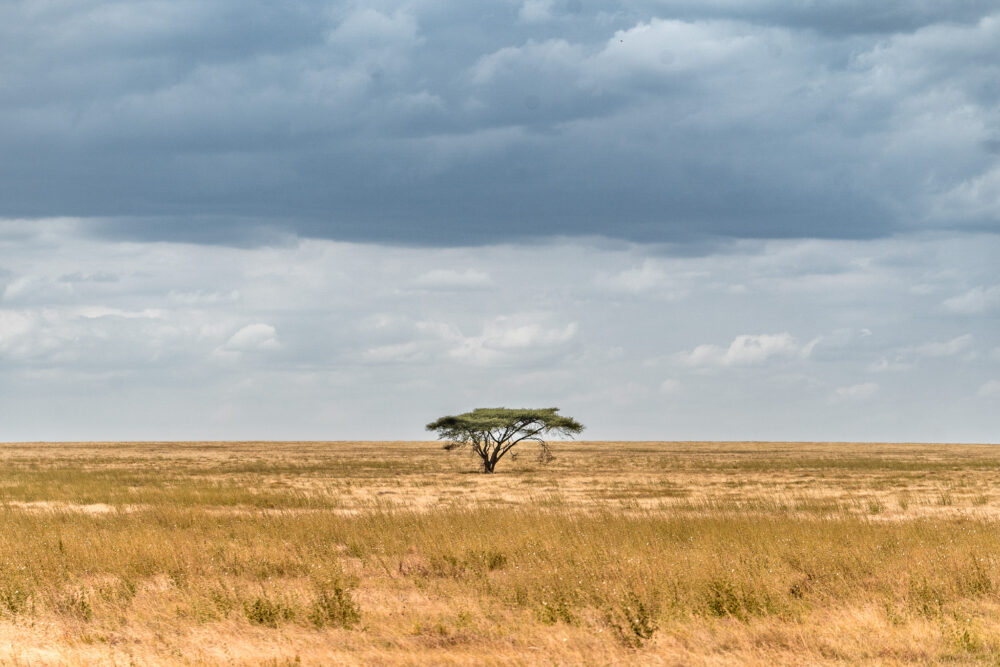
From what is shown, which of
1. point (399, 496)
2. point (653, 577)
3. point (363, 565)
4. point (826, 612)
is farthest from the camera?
point (399, 496)

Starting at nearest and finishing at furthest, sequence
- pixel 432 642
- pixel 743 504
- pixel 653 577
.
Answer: pixel 432 642 < pixel 653 577 < pixel 743 504

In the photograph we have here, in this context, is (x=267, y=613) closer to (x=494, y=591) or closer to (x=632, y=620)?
(x=494, y=591)

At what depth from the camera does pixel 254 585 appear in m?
14.4

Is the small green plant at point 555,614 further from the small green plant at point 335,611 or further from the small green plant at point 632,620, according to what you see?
the small green plant at point 335,611

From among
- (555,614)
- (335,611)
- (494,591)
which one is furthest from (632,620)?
(335,611)

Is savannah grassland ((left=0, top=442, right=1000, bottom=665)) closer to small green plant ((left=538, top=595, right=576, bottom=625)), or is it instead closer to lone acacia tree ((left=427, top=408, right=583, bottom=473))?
small green plant ((left=538, top=595, right=576, bottom=625))

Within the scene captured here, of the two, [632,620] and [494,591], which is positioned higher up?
[632,620]

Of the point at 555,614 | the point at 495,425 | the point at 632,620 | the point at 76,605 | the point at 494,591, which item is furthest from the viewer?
the point at 495,425

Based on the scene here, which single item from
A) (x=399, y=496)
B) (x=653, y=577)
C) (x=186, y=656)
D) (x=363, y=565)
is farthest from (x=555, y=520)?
(x=399, y=496)

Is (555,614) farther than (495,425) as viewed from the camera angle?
No

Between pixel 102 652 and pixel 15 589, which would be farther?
pixel 15 589

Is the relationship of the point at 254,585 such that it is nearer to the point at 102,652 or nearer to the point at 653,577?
the point at 102,652

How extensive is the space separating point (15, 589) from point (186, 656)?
509 centimetres

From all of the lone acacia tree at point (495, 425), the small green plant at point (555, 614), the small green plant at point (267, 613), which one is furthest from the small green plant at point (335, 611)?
the lone acacia tree at point (495, 425)
